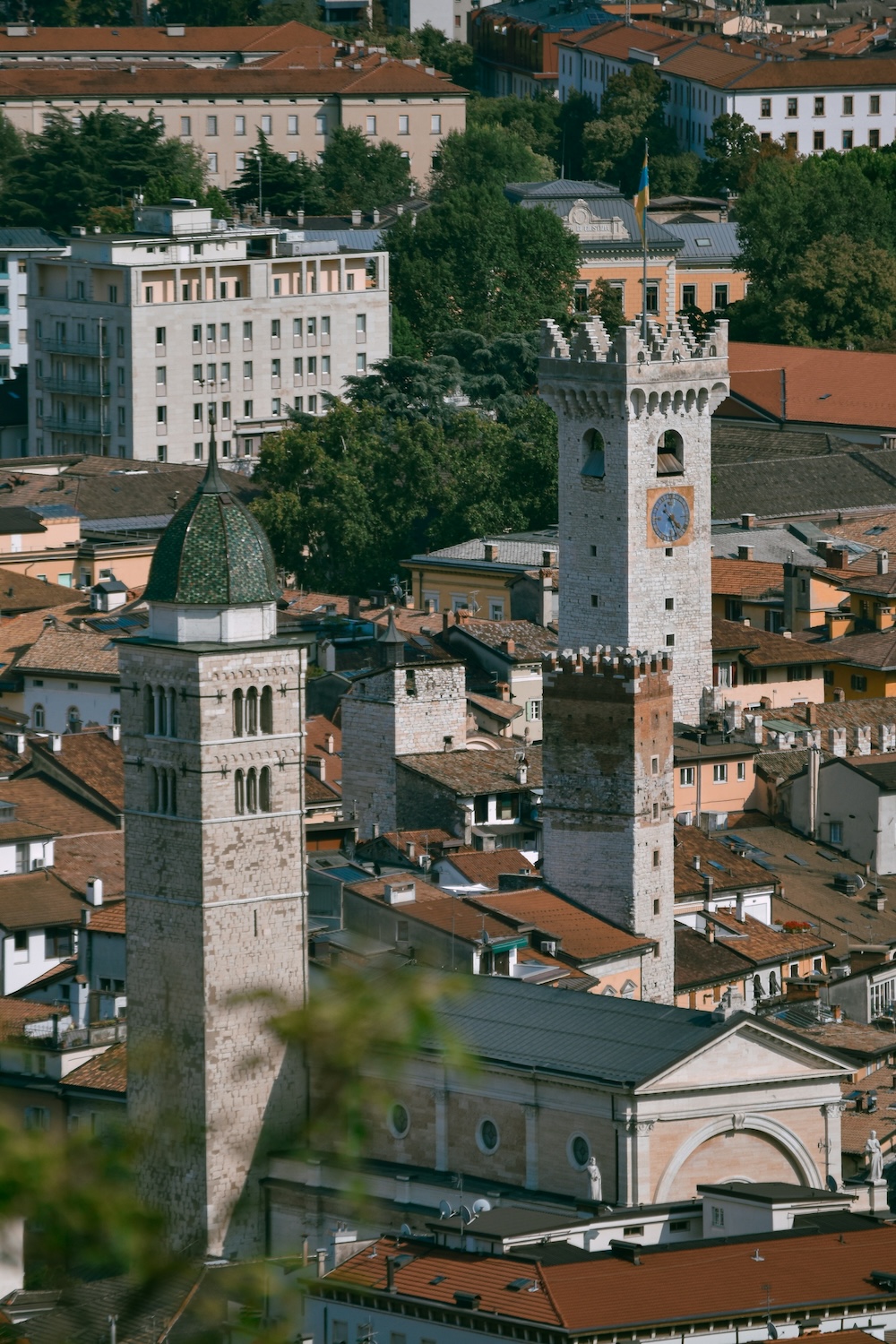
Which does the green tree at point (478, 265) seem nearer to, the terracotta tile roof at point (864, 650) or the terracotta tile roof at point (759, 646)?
the terracotta tile roof at point (864, 650)

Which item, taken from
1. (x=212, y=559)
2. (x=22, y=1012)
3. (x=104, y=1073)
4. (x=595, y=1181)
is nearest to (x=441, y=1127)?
(x=595, y=1181)

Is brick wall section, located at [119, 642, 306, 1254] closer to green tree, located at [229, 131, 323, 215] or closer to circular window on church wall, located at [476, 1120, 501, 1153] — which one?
circular window on church wall, located at [476, 1120, 501, 1153]

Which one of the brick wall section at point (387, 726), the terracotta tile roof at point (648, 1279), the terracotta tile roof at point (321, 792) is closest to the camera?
the terracotta tile roof at point (648, 1279)

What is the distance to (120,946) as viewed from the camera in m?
65.4

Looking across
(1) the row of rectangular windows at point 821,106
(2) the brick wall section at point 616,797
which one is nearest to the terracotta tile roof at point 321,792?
(2) the brick wall section at point 616,797

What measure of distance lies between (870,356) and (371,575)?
3203 cm

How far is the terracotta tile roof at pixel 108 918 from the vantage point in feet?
217

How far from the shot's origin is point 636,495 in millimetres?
88750

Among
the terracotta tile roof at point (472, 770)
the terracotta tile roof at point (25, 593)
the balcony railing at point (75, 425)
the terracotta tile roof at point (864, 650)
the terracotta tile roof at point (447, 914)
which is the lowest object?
the balcony railing at point (75, 425)

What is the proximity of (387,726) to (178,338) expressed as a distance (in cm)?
6534

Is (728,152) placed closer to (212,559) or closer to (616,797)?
(616,797)

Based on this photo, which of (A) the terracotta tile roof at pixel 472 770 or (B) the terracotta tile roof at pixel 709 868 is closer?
(B) the terracotta tile roof at pixel 709 868

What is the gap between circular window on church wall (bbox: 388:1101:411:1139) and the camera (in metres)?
53.4

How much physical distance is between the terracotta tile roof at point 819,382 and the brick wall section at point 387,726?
→ 63.0 m
